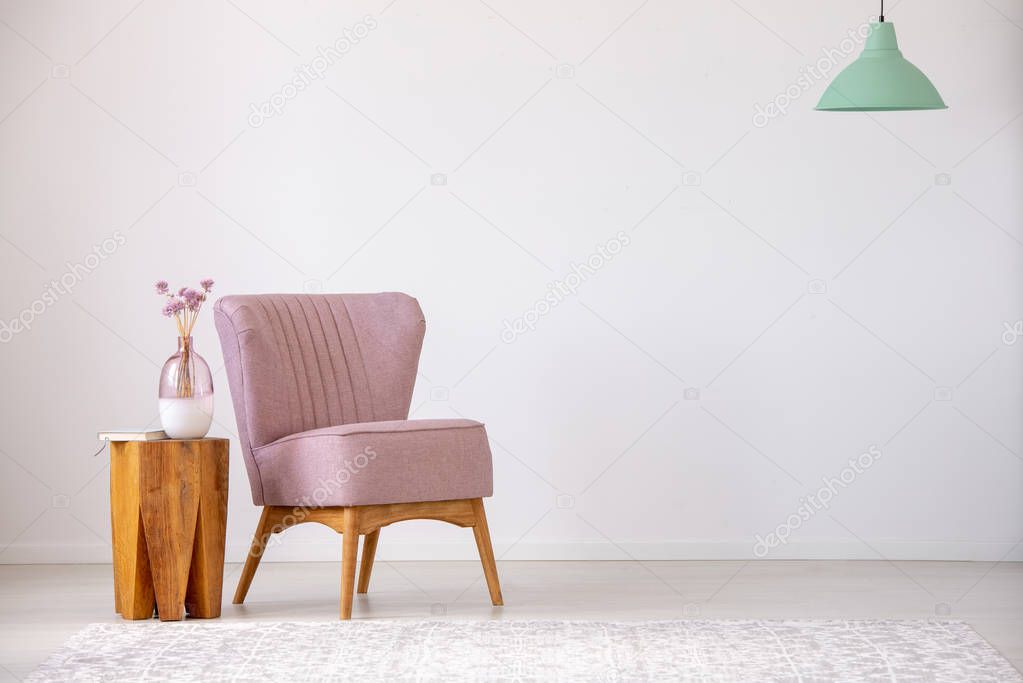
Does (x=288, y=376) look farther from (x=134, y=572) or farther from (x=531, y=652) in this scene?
(x=531, y=652)

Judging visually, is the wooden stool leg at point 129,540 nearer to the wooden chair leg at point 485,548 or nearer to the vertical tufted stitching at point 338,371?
the vertical tufted stitching at point 338,371

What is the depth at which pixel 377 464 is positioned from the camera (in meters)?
3.26

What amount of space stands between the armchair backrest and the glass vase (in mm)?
123

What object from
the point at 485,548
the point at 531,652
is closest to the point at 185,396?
the point at 485,548

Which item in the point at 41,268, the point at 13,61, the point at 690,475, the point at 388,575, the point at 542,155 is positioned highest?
the point at 13,61

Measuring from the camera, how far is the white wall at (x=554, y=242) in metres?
4.47

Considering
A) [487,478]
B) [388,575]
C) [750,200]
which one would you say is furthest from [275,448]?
[750,200]

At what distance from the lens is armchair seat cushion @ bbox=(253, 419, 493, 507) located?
10.7 ft

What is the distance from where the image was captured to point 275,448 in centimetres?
344

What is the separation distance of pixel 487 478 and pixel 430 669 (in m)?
0.86

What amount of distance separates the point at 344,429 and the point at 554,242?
58.0 inches

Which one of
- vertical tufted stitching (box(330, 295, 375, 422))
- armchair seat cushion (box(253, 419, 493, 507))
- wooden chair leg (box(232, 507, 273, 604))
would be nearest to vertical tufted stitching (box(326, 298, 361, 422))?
Answer: vertical tufted stitching (box(330, 295, 375, 422))

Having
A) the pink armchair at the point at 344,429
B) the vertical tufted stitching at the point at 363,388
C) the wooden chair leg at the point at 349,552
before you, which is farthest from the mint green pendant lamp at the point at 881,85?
the wooden chair leg at the point at 349,552

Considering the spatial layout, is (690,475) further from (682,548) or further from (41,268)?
(41,268)
